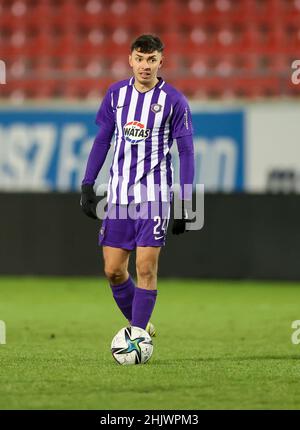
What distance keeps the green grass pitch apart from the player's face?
5.53ft

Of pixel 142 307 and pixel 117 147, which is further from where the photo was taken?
pixel 117 147

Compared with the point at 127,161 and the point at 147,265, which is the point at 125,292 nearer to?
the point at 147,265

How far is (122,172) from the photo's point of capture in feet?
20.9

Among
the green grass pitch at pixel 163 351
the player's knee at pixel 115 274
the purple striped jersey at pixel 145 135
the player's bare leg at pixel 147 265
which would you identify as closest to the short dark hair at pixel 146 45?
the purple striped jersey at pixel 145 135

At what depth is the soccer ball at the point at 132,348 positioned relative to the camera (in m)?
6.02

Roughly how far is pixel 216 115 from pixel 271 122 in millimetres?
688

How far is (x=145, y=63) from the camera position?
20.4 ft

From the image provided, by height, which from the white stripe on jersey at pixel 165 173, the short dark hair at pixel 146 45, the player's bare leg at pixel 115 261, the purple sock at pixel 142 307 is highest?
the short dark hair at pixel 146 45

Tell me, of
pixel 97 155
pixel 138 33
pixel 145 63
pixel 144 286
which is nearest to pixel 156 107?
pixel 145 63

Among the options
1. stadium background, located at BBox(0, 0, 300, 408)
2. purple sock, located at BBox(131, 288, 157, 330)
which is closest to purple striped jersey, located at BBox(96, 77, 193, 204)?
purple sock, located at BBox(131, 288, 157, 330)

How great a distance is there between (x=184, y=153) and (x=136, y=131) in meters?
0.31

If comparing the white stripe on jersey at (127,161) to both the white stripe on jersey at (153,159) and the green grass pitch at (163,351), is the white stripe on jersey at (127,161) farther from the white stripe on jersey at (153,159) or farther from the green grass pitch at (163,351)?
the green grass pitch at (163,351)

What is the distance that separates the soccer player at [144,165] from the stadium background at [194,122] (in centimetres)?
356

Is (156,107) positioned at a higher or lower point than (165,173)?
higher
